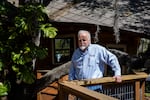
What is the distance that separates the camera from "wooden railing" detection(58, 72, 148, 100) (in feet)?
14.1

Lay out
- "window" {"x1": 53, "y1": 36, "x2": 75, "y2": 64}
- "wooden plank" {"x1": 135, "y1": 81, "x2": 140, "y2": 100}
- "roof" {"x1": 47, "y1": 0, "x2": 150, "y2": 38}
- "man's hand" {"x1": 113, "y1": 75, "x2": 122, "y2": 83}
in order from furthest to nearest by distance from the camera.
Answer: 1. "window" {"x1": 53, "y1": 36, "x2": 75, "y2": 64}
2. "roof" {"x1": 47, "y1": 0, "x2": 150, "y2": 38}
3. "wooden plank" {"x1": 135, "y1": 81, "x2": 140, "y2": 100}
4. "man's hand" {"x1": 113, "y1": 75, "x2": 122, "y2": 83}

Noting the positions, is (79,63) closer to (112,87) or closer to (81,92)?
(112,87)

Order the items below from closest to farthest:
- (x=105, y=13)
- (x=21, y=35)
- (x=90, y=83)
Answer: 1. (x=90, y=83)
2. (x=21, y=35)
3. (x=105, y=13)

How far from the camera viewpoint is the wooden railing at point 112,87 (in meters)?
4.29

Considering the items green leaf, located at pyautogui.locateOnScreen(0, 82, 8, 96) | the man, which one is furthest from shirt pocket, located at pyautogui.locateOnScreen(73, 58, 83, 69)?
green leaf, located at pyautogui.locateOnScreen(0, 82, 8, 96)

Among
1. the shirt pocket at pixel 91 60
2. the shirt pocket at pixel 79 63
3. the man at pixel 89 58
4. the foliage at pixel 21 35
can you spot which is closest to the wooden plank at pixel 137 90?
the man at pixel 89 58

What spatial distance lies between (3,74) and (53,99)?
3260mm

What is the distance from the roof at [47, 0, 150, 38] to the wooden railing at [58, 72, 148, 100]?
18.1ft

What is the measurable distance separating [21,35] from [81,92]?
482 cm

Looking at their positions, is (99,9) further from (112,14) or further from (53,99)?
(53,99)

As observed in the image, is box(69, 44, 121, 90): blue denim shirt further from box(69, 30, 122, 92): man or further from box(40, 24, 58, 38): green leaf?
box(40, 24, 58, 38): green leaf

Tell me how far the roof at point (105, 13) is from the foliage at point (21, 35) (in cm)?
305

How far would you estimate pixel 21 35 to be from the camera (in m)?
8.54

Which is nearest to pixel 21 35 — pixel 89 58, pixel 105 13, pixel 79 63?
pixel 79 63
